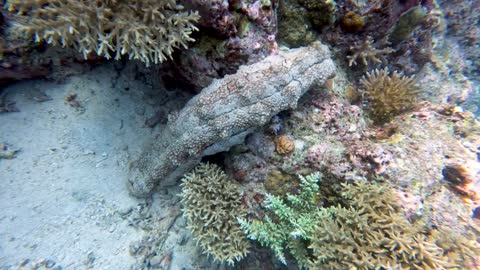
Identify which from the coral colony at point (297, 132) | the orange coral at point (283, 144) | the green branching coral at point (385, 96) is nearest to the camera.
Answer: the coral colony at point (297, 132)

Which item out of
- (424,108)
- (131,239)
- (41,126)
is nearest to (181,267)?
(131,239)

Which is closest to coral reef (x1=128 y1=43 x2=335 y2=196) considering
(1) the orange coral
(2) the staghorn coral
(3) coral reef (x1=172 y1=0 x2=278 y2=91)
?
(3) coral reef (x1=172 y1=0 x2=278 y2=91)

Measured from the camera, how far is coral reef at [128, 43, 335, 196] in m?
3.02

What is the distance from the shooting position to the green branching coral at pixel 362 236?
8.83 feet

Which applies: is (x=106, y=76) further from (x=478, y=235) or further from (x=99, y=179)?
(x=478, y=235)

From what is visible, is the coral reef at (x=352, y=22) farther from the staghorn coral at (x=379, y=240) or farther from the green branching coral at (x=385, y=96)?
the staghorn coral at (x=379, y=240)

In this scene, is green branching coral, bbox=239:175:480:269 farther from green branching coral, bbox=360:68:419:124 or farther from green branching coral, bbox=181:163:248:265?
green branching coral, bbox=360:68:419:124

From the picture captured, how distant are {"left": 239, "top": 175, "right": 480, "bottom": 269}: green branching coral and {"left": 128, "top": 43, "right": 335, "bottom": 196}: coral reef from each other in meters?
0.96

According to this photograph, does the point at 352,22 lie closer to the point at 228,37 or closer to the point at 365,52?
the point at 365,52

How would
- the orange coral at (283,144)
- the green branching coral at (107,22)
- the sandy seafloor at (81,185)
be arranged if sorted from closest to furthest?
1. the green branching coral at (107,22)
2. the orange coral at (283,144)
3. the sandy seafloor at (81,185)

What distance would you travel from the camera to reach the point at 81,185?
3.68 m

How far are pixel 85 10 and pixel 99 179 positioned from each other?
2.32m

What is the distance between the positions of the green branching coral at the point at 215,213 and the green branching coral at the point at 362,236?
413 mm

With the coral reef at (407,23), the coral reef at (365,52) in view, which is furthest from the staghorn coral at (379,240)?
the coral reef at (407,23)
